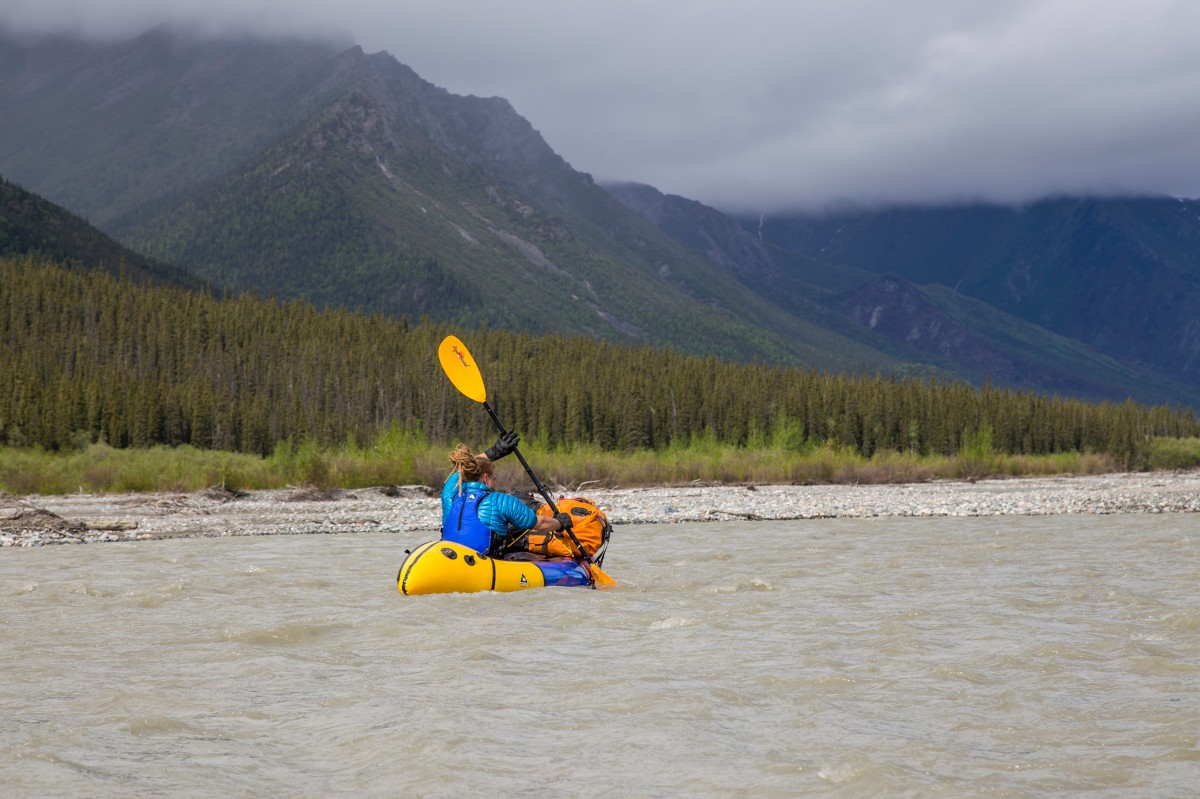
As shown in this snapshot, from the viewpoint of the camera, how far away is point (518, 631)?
44.1 feet

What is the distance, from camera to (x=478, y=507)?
15.8 m

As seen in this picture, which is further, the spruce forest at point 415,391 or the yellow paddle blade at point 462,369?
the spruce forest at point 415,391

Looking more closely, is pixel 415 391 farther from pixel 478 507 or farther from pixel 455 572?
pixel 455 572

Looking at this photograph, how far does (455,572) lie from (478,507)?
36.3 inches

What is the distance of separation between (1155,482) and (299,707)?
52377 mm

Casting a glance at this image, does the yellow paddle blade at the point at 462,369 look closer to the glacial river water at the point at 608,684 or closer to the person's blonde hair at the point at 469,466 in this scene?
the glacial river water at the point at 608,684

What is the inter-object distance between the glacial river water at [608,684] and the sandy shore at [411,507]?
6402 millimetres

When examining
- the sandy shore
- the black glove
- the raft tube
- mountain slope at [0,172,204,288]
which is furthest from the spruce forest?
the raft tube

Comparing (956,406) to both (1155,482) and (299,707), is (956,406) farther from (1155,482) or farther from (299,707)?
(299,707)

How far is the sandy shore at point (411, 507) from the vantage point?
26047 mm

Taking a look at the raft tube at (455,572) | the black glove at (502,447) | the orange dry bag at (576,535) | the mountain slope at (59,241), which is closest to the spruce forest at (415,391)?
the mountain slope at (59,241)

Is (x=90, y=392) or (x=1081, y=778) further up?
(x=90, y=392)

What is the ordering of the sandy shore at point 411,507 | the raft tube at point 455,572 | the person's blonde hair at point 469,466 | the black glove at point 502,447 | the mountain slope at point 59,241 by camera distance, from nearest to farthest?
1. the raft tube at point 455,572
2. the person's blonde hair at point 469,466
3. the black glove at point 502,447
4. the sandy shore at point 411,507
5. the mountain slope at point 59,241

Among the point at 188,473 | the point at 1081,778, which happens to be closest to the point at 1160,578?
the point at 1081,778
